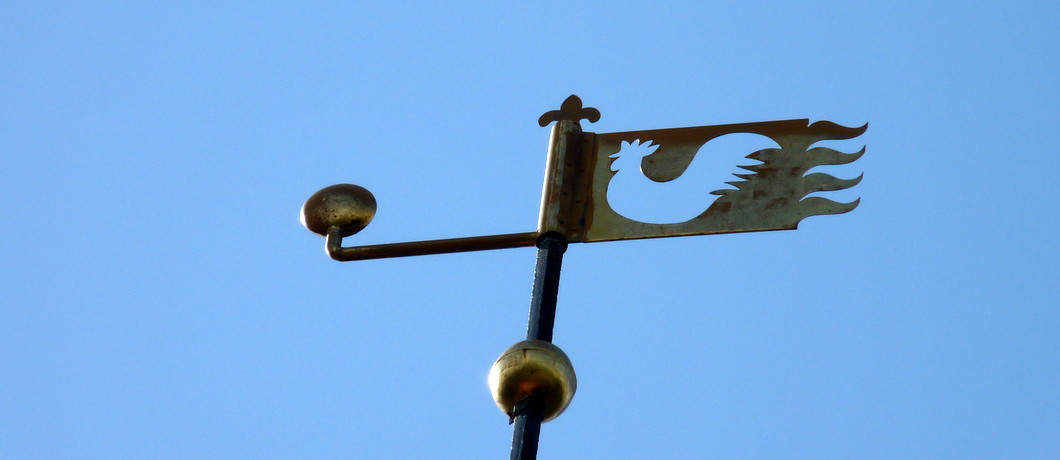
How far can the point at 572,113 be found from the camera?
13.6 feet

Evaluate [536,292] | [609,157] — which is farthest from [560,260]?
[609,157]

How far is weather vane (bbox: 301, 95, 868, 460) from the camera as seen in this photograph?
12.4 feet

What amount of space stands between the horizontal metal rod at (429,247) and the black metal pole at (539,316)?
0.25 feet

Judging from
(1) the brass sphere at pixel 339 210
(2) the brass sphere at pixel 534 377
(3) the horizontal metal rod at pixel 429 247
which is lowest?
(2) the brass sphere at pixel 534 377

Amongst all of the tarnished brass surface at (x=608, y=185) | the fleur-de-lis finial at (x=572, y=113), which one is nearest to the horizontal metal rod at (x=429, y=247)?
the tarnished brass surface at (x=608, y=185)

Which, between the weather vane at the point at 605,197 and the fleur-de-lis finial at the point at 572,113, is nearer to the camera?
the weather vane at the point at 605,197

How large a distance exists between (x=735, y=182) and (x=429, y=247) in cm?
86

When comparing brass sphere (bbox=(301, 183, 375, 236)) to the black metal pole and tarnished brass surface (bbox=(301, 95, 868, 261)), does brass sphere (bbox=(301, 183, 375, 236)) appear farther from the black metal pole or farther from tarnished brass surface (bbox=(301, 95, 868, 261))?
the black metal pole

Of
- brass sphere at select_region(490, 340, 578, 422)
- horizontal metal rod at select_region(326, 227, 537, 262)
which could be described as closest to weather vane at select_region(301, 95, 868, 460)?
horizontal metal rod at select_region(326, 227, 537, 262)

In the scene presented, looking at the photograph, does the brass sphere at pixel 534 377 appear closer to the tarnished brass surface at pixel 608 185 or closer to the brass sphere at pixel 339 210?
the tarnished brass surface at pixel 608 185

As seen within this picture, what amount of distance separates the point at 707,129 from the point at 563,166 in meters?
0.46

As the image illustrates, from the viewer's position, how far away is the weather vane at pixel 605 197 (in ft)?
12.4

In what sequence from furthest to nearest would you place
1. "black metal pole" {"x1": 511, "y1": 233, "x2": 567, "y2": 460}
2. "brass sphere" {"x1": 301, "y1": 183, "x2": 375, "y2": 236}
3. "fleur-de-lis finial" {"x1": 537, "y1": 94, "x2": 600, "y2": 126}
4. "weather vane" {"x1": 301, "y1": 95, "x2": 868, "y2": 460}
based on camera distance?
1. "fleur-de-lis finial" {"x1": 537, "y1": 94, "x2": 600, "y2": 126}
2. "brass sphere" {"x1": 301, "y1": 183, "x2": 375, "y2": 236}
3. "weather vane" {"x1": 301, "y1": 95, "x2": 868, "y2": 460}
4. "black metal pole" {"x1": 511, "y1": 233, "x2": 567, "y2": 460}

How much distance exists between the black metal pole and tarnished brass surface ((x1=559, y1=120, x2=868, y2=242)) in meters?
0.09
